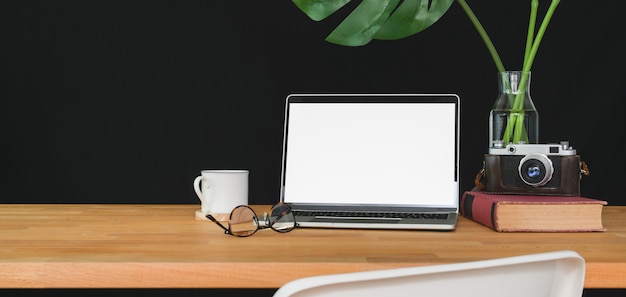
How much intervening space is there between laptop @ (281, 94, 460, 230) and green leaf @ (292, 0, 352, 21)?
182 mm

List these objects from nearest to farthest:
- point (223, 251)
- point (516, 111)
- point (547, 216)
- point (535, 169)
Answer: point (223, 251) → point (547, 216) → point (535, 169) → point (516, 111)

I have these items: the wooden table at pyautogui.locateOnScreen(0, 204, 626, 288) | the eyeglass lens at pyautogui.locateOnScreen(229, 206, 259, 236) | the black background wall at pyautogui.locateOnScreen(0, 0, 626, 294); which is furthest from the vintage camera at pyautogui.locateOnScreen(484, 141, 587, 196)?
the black background wall at pyautogui.locateOnScreen(0, 0, 626, 294)

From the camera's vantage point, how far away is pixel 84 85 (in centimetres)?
172

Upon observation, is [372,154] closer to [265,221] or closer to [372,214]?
[372,214]

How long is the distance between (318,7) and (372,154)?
336mm

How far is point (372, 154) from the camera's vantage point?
4.07 feet

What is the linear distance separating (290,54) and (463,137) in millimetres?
514

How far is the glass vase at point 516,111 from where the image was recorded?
1.23 metres

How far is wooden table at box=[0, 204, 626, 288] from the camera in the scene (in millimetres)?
760

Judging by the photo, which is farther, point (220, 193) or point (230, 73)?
point (230, 73)

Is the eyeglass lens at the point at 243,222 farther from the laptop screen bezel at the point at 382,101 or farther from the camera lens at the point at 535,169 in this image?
the camera lens at the point at 535,169

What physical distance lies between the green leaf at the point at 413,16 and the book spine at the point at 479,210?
364 mm

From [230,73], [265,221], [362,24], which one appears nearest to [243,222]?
[265,221]

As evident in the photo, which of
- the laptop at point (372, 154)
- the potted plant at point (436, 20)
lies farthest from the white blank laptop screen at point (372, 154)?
the potted plant at point (436, 20)
